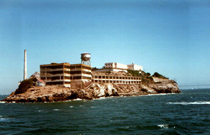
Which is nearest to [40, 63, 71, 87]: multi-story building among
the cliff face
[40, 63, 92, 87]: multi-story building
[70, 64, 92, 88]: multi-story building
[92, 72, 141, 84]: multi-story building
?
[40, 63, 92, 87]: multi-story building

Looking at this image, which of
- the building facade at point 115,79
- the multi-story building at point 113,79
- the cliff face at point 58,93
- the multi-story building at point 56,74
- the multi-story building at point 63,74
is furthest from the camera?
the multi-story building at point 113,79

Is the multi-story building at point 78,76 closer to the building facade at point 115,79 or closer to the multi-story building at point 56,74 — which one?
the multi-story building at point 56,74

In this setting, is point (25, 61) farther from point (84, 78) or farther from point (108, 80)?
point (108, 80)

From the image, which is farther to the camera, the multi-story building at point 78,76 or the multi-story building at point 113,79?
the multi-story building at point 113,79

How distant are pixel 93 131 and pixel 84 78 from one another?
9441cm

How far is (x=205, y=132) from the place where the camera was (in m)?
31.7

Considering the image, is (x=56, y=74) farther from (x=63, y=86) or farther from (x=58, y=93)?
(x=58, y=93)

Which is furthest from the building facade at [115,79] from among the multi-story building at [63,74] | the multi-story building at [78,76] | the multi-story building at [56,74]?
the multi-story building at [56,74]

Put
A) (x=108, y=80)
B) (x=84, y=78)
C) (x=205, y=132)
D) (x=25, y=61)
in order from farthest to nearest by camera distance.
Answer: (x=108, y=80)
(x=25, y=61)
(x=84, y=78)
(x=205, y=132)

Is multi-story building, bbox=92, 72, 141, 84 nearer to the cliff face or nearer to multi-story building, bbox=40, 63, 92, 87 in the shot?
the cliff face

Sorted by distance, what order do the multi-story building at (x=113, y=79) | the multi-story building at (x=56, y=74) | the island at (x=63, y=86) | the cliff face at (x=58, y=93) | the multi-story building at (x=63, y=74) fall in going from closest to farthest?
the cliff face at (x=58, y=93) → the island at (x=63, y=86) → the multi-story building at (x=56, y=74) → the multi-story building at (x=63, y=74) → the multi-story building at (x=113, y=79)

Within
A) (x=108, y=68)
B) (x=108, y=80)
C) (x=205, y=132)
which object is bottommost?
(x=205, y=132)

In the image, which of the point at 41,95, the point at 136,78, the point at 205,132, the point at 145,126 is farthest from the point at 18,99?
the point at 136,78

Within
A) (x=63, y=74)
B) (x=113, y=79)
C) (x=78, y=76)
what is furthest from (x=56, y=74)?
(x=113, y=79)
